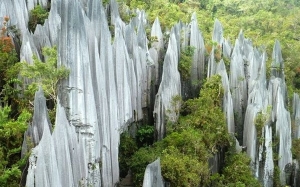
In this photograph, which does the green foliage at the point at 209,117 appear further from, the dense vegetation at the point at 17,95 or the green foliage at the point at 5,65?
the green foliage at the point at 5,65

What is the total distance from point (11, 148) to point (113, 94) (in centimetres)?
469

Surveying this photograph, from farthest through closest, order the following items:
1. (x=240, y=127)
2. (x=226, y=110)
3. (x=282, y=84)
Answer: (x=282, y=84) < (x=240, y=127) < (x=226, y=110)

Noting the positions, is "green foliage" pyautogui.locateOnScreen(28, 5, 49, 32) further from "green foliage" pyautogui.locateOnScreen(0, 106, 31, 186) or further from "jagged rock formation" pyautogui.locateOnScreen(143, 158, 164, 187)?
"jagged rock formation" pyautogui.locateOnScreen(143, 158, 164, 187)

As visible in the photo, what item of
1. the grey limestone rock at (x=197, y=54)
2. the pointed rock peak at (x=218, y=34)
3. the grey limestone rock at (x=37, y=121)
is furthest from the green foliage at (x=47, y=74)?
the pointed rock peak at (x=218, y=34)

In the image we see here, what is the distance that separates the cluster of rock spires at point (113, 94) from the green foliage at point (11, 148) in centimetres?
37

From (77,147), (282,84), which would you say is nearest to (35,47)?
(77,147)

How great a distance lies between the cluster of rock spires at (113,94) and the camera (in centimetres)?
1098

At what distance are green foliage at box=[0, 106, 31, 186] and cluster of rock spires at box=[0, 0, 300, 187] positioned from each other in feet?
1.21

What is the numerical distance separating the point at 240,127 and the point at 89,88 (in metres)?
11.4

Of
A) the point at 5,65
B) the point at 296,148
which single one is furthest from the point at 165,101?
the point at 296,148

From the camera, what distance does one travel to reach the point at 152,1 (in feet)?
121

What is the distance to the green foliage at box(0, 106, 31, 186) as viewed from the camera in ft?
32.4

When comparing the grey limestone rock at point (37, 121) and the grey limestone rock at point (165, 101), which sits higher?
the grey limestone rock at point (165, 101)

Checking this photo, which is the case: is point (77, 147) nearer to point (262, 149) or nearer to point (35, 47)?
point (35, 47)
